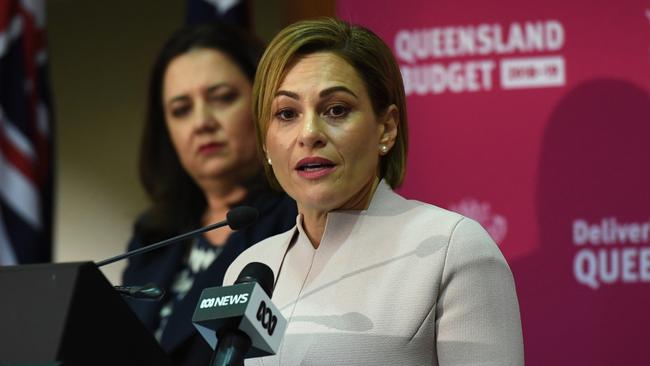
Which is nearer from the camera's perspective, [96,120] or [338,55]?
[338,55]

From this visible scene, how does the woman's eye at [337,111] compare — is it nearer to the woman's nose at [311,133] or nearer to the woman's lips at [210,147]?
the woman's nose at [311,133]

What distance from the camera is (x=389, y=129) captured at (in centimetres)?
182

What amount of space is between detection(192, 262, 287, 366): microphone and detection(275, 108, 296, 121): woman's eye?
1.34 ft

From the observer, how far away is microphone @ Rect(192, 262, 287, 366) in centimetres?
135

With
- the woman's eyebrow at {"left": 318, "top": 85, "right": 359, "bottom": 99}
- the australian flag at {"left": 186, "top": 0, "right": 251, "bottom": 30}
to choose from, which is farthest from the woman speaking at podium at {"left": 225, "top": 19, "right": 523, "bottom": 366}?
the australian flag at {"left": 186, "top": 0, "right": 251, "bottom": 30}

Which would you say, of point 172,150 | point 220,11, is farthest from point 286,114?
point 220,11

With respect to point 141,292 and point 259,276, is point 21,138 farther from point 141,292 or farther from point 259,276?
point 259,276

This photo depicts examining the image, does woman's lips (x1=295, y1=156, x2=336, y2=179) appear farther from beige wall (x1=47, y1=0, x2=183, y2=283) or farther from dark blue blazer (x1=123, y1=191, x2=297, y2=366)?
beige wall (x1=47, y1=0, x2=183, y2=283)

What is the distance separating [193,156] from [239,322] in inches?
62.2

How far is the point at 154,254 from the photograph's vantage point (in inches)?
114

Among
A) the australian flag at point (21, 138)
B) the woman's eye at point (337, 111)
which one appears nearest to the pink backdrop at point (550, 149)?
the woman's eye at point (337, 111)

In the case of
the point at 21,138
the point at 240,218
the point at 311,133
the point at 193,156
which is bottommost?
the point at 240,218

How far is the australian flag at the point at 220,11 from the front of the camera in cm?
347

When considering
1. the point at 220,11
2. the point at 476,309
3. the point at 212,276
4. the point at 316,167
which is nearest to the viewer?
the point at 476,309
